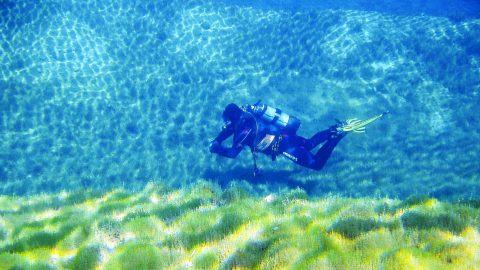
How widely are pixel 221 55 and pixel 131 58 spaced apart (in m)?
2.88

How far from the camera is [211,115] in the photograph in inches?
376

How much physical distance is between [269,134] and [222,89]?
11.3 ft

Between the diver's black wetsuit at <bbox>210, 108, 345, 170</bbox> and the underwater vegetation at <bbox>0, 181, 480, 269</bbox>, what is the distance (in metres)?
2.24

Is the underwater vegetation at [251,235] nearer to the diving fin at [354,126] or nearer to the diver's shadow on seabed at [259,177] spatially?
the diver's shadow on seabed at [259,177]

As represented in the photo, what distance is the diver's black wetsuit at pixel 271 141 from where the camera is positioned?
23.0 feet

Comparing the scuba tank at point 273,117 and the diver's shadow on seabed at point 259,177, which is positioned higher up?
the scuba tank at point 273,117

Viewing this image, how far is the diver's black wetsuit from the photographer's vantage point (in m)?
7.02

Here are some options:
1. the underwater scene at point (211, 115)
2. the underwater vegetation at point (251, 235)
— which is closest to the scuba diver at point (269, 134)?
the underwater scene at point (211, 115)

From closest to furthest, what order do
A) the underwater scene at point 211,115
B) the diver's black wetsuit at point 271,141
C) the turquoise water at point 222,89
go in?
the underwater scene at point 211,115 < the diver's black wetsuit at point 271,141 < the turquoise water at point 222,89

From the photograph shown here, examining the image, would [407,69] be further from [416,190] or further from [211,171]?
[211,171]

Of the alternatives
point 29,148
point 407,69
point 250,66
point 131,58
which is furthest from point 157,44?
point 407,69

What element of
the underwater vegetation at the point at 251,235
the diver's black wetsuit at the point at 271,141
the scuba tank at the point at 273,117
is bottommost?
the underwater vegetation at the point at 251,235

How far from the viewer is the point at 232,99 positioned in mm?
9906

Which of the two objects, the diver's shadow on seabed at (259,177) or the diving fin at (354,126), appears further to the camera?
the diver's shadow on seabed at (259,177)
